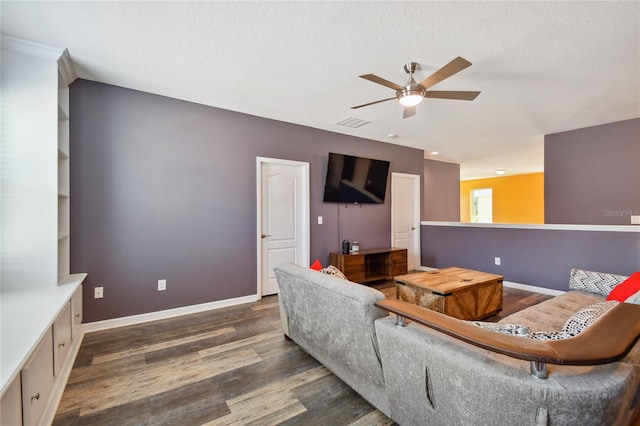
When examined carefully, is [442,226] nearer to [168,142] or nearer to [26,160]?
[168,142]

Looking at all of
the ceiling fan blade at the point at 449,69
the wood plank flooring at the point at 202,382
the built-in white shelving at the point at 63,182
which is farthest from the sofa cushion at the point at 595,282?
the built-in white shelving at the point at 63,182

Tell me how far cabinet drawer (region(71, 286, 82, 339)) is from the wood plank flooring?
0.53 ft

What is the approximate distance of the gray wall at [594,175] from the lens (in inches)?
159

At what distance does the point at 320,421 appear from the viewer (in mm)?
1662

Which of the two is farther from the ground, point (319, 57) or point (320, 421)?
point (319, 57)

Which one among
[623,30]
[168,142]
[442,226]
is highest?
[623,30]

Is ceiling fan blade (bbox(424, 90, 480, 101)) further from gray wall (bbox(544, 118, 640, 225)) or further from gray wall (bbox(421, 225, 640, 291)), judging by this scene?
gray wall (bbox(544, 118, 640, 225))

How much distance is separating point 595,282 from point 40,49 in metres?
5.46

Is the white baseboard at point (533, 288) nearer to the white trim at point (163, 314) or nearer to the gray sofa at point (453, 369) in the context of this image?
the gray sofa at point (453, 369)

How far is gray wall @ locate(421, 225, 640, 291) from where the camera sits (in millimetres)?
3604

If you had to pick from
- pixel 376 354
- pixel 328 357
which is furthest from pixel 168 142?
pixel 376 354

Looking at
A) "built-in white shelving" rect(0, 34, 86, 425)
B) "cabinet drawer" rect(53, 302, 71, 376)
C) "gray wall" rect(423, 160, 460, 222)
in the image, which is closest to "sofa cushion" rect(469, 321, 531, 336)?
"cabinet drawer" rect(53, 302, 71, 376)

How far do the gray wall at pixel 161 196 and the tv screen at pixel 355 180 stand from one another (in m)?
0.82

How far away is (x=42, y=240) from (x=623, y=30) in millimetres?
4817
